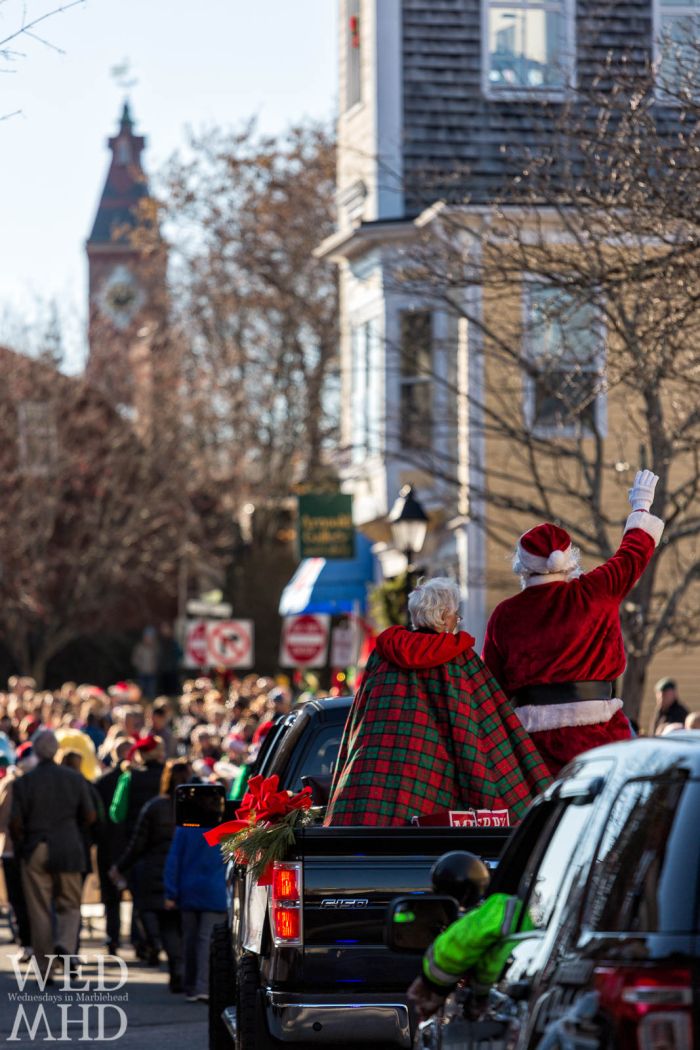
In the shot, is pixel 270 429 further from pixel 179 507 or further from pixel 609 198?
pixel 609 198

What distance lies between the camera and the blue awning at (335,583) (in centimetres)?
3066

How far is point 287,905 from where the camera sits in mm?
7406

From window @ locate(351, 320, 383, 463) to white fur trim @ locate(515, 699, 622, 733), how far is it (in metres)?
17.7

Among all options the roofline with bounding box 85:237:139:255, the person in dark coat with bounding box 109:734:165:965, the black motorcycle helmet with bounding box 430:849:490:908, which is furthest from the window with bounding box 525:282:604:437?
the roofline with bounding box 85:237:139:255

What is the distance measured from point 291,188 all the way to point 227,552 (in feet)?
44.7

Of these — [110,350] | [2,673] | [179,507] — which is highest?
[110,350]

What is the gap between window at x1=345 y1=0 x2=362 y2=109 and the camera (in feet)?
93.0

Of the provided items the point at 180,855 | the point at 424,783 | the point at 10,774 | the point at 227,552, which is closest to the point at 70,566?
the point at 227,552

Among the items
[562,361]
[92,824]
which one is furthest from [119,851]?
[562,361]

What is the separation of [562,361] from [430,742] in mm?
10419

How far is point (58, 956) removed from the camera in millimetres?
16453

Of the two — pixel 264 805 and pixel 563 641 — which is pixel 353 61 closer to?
pixel 563 641

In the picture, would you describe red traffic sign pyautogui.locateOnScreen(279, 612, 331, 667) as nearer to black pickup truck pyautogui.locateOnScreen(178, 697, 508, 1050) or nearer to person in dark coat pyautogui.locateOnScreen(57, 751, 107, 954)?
person in dark coat pyautogui.locateOnScreen(57, 751, 107, 954)

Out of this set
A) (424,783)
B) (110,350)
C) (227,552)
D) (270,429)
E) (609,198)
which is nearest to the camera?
(424,783)
